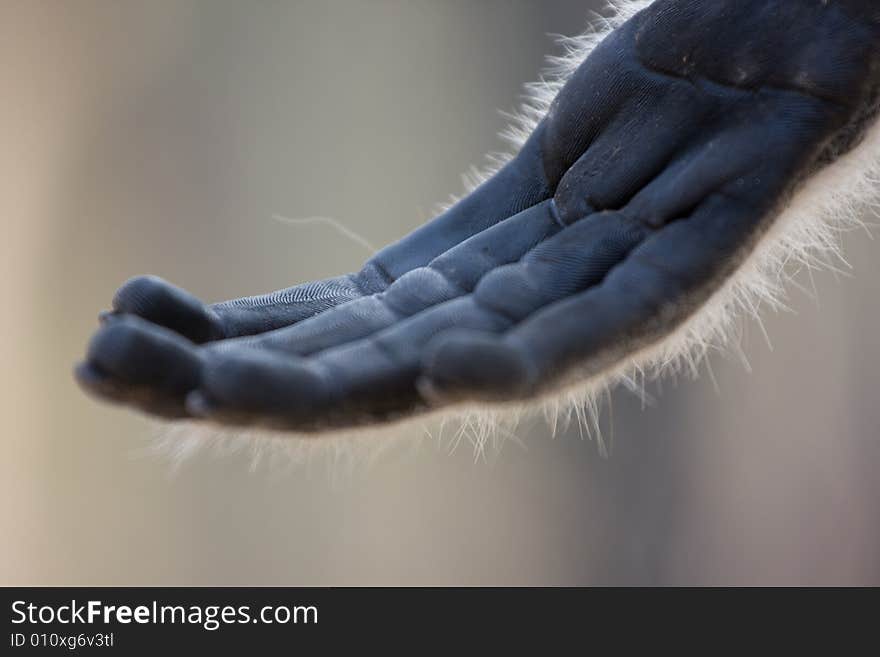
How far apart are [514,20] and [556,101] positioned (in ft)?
4.00

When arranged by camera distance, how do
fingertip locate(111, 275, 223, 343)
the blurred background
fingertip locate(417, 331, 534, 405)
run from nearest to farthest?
fingertip locate(417, 331, 534, 405) < fingertip locate(111, 275, 223, 343) < the blurred background

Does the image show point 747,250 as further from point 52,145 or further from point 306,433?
point 52,145

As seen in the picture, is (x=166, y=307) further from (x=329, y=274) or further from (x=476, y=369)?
(x=329, y=274)

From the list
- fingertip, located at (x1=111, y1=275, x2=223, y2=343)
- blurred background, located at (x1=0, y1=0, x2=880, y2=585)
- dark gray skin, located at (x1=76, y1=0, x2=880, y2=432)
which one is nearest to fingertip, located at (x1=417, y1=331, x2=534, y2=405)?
dark gray skin, located at (x1=76, y1=0, x2=880, y2=432)

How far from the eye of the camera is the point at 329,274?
1755 mm

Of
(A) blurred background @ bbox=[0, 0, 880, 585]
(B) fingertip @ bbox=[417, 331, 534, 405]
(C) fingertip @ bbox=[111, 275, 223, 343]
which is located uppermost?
(A) blurred background @ bbox=[0, 0, 880, 585]

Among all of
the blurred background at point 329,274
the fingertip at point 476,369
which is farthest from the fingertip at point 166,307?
the blurred background at point 329,274

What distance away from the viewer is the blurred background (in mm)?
1603

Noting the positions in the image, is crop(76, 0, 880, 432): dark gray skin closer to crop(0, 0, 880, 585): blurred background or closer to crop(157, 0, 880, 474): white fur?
crop(157, 0, 880, 474): white fur

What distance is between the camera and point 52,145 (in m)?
1.68

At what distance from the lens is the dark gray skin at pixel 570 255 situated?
0.40 metres

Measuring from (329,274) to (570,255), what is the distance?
4.21 feet

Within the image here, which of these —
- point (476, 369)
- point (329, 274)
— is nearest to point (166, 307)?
point (476, 369)

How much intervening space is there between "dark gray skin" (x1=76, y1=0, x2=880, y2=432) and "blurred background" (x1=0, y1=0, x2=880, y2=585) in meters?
1.08
